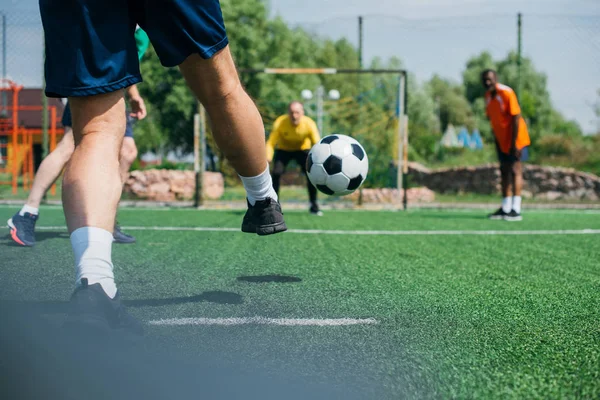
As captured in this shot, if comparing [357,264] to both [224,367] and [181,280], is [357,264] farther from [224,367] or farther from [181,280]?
[224,367]

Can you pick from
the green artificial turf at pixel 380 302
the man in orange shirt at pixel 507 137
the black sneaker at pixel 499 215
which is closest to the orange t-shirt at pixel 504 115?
the man in orange shirt at pixel 507 137

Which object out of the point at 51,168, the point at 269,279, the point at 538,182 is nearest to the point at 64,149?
the point at 51,168

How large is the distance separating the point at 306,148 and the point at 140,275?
5.47 metres

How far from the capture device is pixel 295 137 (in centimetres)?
823

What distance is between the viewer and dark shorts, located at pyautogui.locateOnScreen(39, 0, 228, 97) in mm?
1780

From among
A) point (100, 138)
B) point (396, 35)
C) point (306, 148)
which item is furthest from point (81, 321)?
point (396, 35)

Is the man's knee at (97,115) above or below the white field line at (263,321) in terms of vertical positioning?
above

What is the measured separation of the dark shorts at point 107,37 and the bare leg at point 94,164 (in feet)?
0.25

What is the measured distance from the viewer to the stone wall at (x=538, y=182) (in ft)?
50.9

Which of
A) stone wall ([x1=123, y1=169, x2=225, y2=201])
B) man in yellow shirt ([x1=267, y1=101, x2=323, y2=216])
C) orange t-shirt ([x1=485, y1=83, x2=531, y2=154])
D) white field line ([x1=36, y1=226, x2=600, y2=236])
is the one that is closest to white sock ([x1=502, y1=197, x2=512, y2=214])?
orange t-shirt ([x1=485, y1=83, x2=531, y2=154])

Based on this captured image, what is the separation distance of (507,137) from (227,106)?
21.6 ft

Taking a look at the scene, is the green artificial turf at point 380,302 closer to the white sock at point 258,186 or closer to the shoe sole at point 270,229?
the shoe sole at point 270,229

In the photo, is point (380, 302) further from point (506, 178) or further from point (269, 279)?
point (506, 178)

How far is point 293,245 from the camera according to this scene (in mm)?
4324
